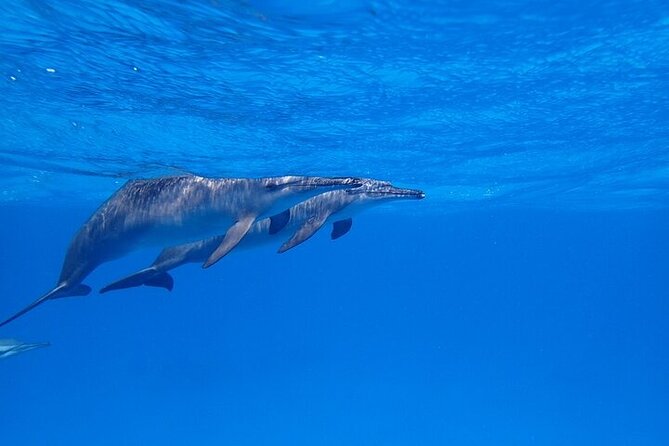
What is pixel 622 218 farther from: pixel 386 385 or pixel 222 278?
pixel 222 278

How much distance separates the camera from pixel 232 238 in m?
9.34

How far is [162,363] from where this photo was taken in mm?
Answer: 63281

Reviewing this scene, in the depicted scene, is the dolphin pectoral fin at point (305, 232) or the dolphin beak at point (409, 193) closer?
the dolphin pectoral fin at point (305, 232)

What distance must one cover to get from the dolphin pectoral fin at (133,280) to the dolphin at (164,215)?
0.51m

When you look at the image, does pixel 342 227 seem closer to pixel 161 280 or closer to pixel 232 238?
pixel 232 238

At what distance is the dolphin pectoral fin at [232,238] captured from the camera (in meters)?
8.58

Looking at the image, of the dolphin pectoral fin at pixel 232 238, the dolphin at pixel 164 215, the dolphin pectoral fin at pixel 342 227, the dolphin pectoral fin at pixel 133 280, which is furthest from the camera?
the dolphin pectoral fin at pixel 342 227

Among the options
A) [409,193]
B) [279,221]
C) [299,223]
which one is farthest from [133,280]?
[409,193]

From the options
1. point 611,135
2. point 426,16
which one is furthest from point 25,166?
point 611,135

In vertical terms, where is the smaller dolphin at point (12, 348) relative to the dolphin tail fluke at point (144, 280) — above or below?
below

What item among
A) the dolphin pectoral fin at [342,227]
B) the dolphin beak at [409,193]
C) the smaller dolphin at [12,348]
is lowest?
the smaller dolphin at [12,348]

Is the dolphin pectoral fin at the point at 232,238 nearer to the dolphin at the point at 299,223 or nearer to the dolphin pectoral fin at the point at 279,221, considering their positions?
the dolphin at the point at 299,223

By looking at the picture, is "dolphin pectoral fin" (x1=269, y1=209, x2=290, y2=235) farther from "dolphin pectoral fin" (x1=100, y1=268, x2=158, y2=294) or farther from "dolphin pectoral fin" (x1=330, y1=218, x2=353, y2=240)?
"dolphin pectoral fin" (x1=100, y1=268, x2=158, y2=294)

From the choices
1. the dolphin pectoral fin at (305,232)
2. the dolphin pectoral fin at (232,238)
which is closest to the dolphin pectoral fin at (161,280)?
the dolphin pectoral fin at (232,238)
